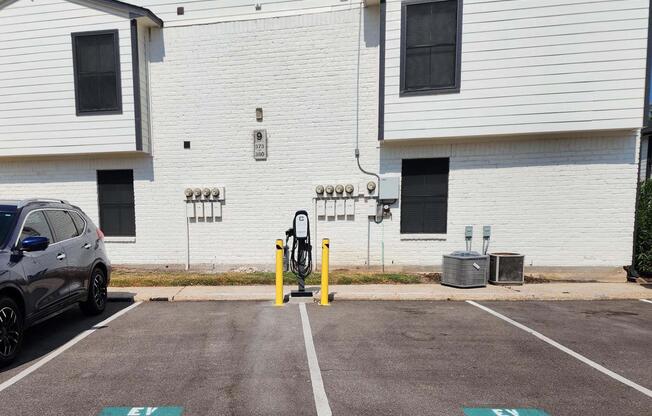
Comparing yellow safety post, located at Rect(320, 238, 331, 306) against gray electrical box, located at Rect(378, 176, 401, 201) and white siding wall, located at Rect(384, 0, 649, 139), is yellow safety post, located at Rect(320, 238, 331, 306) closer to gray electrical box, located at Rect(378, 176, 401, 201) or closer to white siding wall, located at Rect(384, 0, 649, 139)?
gray electrical box, located at Rect(378, 176, 401, 201)

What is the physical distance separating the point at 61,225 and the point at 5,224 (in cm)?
92

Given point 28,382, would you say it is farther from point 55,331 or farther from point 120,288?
point 120,288

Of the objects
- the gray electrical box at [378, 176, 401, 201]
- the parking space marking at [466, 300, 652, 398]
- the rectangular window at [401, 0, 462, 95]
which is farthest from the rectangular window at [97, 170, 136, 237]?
the parking space marking at [466, 300, 652, 398]

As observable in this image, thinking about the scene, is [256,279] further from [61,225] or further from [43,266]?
[43,266]

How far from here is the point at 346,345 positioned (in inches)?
179

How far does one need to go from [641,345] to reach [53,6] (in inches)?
545

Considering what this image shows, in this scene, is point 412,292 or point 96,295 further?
point 412,292

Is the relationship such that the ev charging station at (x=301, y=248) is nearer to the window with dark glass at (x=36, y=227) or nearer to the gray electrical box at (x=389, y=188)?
the gray electrical box at (x=389, y=188)

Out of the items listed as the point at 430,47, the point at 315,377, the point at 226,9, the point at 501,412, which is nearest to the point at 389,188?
the point at 430,47

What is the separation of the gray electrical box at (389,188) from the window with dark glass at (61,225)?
6.23m

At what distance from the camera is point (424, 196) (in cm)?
880

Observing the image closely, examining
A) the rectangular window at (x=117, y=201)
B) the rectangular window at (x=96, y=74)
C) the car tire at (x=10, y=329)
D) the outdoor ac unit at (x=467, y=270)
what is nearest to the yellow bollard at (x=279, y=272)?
the car tire at (x=10, y=329)

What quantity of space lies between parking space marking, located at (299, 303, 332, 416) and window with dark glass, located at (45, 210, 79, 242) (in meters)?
3.79

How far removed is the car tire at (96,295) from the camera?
5677 millimetres
